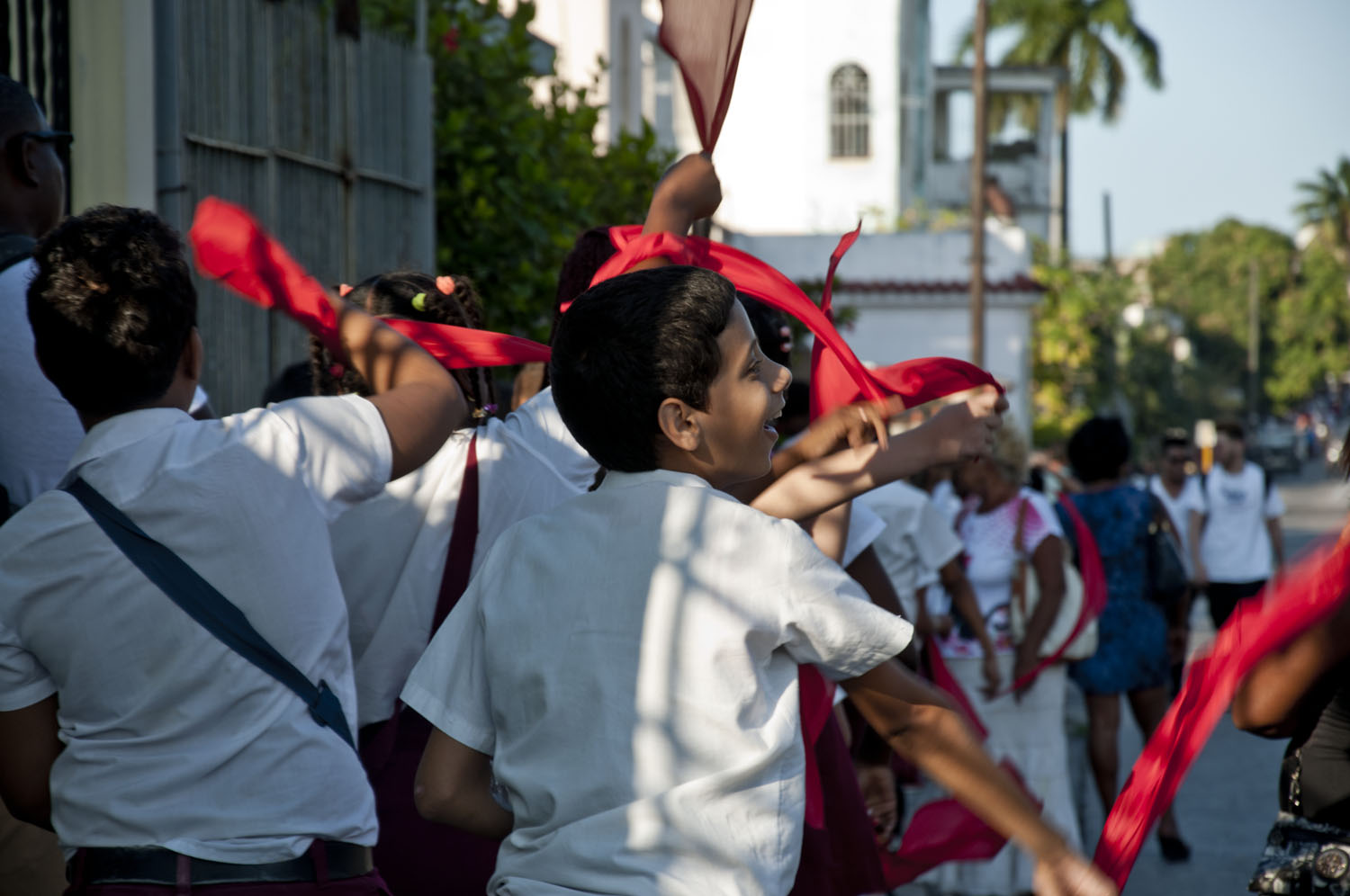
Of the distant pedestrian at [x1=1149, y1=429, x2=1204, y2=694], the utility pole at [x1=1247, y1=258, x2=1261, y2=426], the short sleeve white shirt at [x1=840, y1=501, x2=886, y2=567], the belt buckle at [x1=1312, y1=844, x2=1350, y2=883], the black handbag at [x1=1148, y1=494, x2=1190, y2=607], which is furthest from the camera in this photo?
the utility pole at [x1=1247, y1=258, x2=1261, y2=426]

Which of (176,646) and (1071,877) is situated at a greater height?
(176,646)

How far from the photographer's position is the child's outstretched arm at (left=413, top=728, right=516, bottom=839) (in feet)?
6.81

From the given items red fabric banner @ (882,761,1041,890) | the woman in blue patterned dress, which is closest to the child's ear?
red fabric banner @ (882,761,1041,890)

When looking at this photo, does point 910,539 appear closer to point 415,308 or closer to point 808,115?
point 415,308

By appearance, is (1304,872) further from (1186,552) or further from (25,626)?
(1186,552)

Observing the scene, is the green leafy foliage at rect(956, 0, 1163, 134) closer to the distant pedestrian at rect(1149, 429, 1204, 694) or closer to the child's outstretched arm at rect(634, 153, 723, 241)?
the distant pedestrian at rect(1149, 429, 1204, 694)

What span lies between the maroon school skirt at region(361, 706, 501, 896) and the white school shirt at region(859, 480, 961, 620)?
9.67 ft

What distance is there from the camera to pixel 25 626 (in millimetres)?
2217

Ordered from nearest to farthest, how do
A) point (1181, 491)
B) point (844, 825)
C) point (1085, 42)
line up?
point (844, 825), point (1181, 491), point (1085, 42)

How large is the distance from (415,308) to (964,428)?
1171 mm

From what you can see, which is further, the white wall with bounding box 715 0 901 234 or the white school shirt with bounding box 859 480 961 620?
the white wall with bounding box 715 0 901 234

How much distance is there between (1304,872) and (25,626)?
2167 millimetres

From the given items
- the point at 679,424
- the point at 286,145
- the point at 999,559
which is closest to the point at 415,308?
the point at 679,424

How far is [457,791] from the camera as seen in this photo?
2074 mm
